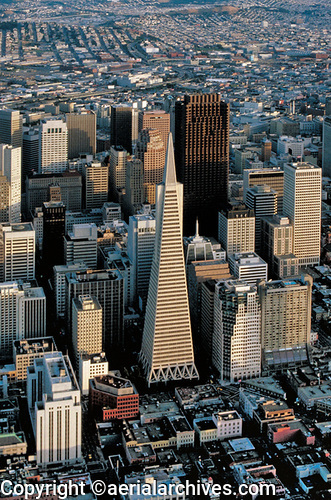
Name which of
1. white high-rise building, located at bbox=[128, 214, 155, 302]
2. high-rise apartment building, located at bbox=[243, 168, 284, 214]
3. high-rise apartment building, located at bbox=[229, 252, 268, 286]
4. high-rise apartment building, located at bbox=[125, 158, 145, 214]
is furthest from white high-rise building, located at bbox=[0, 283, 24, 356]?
high-rise apartment building, located at bbox=[243, 168, 284, 214]

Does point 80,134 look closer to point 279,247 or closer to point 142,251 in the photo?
point 279,247

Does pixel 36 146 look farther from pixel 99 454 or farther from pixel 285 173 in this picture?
pixel 99 454

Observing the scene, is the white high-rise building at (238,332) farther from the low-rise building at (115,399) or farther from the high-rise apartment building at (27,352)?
the high-rise apartment building at (27,352)

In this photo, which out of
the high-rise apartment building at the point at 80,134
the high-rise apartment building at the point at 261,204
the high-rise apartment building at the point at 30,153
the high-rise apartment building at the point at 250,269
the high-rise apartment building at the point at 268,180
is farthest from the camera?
the high-rise apartment building at the point at 80,134

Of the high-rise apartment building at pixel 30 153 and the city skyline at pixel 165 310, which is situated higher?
the high-rise apartment building at pixel 30 153

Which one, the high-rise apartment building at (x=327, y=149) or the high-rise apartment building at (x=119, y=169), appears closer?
the high-rise apartment building at (x=119, y=169)

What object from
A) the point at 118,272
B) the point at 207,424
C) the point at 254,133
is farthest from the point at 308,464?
the point at 254,133

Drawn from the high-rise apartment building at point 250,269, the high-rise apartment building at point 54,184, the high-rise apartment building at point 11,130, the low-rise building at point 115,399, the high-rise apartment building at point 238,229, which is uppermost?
the high-rise apartment building at point 11,130

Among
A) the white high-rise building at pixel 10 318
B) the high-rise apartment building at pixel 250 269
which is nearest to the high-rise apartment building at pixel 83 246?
the white high-rise building at pixel 10 318

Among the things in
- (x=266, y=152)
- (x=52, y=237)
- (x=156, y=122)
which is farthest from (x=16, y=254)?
(x=266, y=152)
